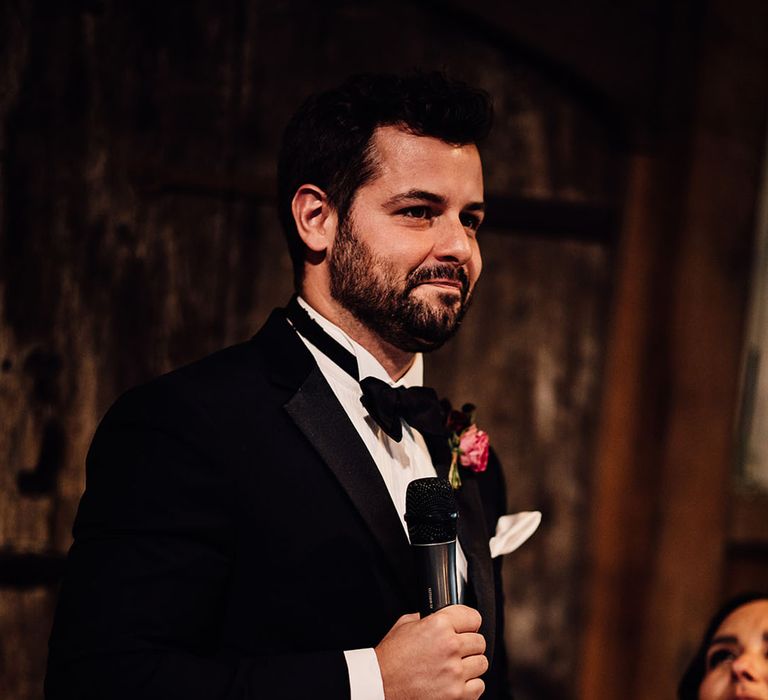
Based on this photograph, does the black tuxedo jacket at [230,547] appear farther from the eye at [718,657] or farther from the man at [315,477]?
the eye at [718,657]

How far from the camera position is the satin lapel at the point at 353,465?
1163mm

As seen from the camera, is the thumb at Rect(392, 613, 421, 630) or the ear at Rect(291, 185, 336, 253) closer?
the thumb at Rect(392, 613, 421, 630)

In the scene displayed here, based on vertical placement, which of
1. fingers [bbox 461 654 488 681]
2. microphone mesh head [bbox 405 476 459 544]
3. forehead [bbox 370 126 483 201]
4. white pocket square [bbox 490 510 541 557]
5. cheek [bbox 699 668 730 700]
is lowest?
cheek [bbox 699 668 730 700]

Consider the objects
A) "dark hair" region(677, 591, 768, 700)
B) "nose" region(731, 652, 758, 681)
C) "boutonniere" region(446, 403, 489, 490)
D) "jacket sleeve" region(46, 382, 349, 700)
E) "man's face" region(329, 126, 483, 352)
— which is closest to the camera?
"jacket sleeve" region(46, 382, 349, 700)

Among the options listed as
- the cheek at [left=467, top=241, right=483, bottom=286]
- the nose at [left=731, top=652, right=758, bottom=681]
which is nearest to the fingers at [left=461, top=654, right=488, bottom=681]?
the cheek at [left=467, top=241, right=483, bottom=286]

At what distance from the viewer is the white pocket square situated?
4.56ft

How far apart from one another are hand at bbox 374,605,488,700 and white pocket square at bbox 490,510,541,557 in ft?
1.02

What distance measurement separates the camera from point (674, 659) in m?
2.25

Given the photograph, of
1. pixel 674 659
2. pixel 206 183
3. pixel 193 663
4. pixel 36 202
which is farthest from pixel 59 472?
pixel 674 659

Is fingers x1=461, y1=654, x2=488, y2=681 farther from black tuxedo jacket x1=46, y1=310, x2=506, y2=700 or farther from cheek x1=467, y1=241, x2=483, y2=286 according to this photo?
cheek x1=467, y1=241, x2=483, y2=286

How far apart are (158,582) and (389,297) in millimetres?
499

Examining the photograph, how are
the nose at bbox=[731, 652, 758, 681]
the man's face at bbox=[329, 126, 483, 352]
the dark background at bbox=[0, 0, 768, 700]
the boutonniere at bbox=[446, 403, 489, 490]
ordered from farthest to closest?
the dark background at bbox=[0, 0, 768, 700] < the nose at bbox=[731, 652, 758, 681] < the boutonniere at bbox=[446, 403, 489, 490] < the man's face at bbox=[329, 126, 483, 352]

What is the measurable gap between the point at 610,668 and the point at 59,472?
4.78ft

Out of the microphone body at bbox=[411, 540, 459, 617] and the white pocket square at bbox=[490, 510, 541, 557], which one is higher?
the microphone body at bbox=[411, 540, 459, 617]
